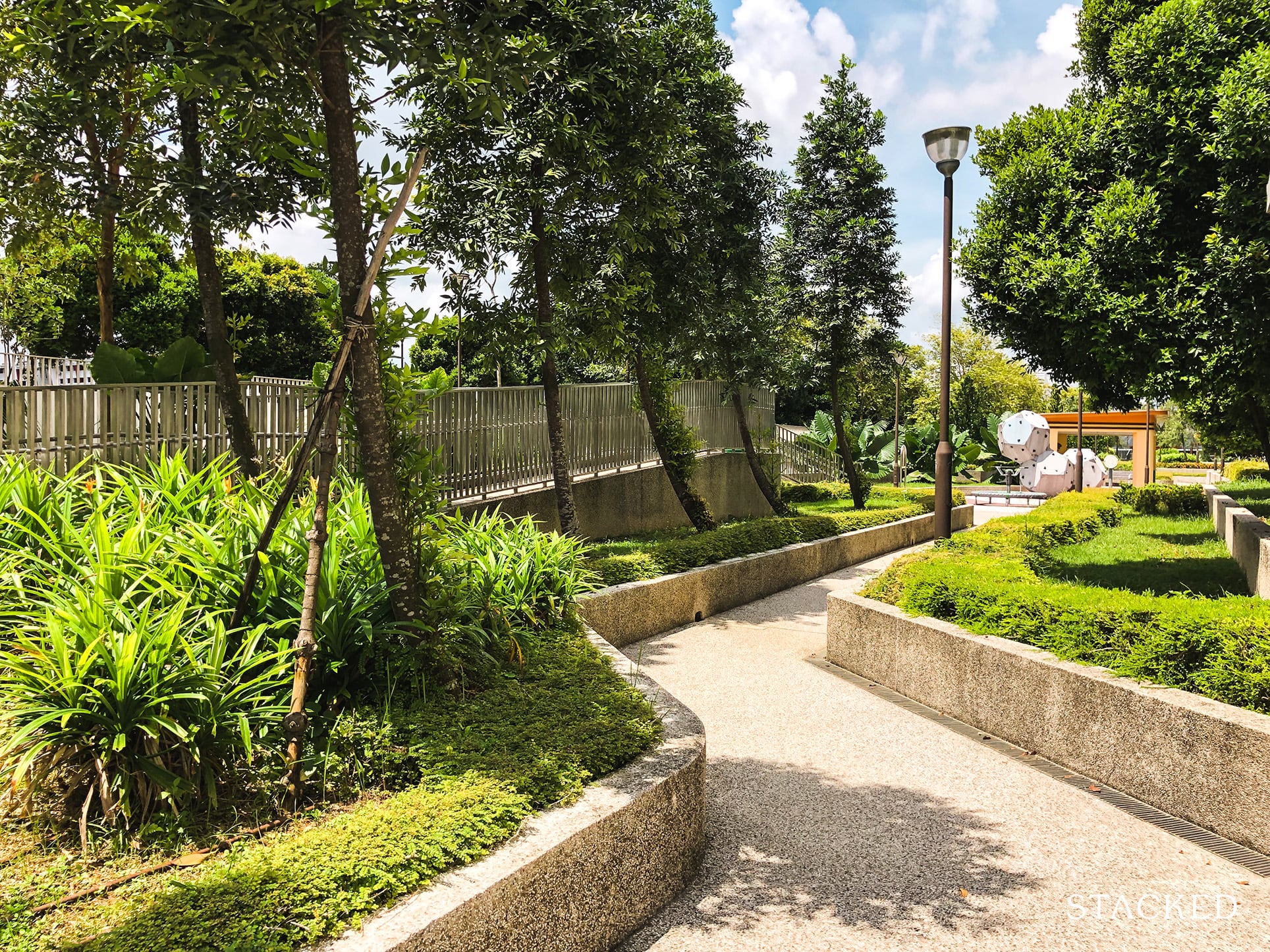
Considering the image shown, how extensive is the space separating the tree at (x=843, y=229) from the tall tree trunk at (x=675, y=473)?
5.26m

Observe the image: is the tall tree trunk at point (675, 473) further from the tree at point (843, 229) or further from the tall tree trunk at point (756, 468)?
the tree at point (843, 229)

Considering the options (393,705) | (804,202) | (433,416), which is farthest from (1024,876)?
(804,202)

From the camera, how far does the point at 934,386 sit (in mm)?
43719

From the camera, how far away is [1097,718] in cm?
530

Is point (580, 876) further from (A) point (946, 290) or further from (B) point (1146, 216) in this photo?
(A) point (946, 290)

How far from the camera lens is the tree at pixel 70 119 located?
5.88 metres

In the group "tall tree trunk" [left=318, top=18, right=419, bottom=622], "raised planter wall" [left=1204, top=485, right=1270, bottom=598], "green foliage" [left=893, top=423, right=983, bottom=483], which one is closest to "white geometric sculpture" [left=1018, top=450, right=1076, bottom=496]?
"green foliage" [left=893, top=423, right=983, bottom=483]

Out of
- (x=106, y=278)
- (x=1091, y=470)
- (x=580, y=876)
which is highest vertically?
(x=106, y=278)

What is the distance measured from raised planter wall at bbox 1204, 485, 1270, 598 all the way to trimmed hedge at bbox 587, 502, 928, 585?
5.12 meters

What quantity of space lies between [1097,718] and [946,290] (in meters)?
6.68

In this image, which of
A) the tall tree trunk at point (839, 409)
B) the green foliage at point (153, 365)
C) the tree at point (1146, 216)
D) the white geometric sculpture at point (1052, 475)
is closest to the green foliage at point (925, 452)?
the white geometric sculpture at point (1052, 475)

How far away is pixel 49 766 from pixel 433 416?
23.3 feet

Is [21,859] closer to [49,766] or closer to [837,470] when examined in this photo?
[49,766]

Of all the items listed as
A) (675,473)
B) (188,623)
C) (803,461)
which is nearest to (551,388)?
(675,473)
